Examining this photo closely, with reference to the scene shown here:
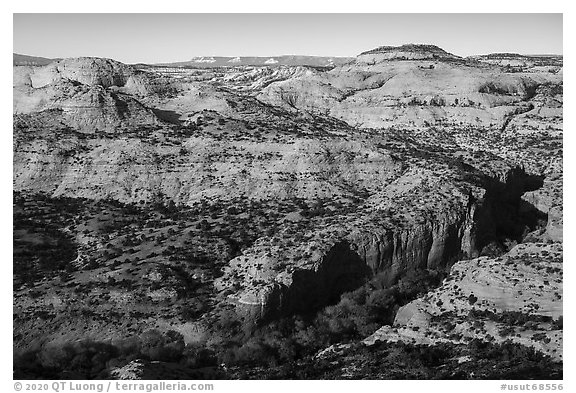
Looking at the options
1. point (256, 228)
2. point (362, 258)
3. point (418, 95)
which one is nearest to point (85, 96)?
point (256, 228)

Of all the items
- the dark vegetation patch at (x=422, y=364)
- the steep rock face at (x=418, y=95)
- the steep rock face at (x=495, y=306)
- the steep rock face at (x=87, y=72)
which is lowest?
the dark vegetation patch at (x=422, y=364)

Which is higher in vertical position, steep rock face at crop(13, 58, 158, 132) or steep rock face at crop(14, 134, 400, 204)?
steep rock face at crop(13, 58, 158, 132)

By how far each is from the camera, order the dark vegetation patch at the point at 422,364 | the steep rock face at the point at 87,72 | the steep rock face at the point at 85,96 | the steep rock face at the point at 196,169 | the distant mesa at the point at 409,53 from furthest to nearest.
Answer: the distant mesa at the point at 409,53 → the steep rock face at the point at 87,72 → the steep rock face at the point at 85,96 → the steep rock face at the point at 196,169 → the dark vegetation patch at the point at 422,364

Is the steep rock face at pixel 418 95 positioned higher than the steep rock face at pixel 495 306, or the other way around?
the steep rock face at pixel 418 95

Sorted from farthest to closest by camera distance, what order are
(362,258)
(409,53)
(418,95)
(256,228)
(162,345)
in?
1. (409,53)
2. (418,95)
3. (256,228)
4. (362,258)
5. (162,345)

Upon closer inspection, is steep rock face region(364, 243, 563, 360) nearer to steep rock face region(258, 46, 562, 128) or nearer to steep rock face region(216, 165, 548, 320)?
steep rock face region(216, 165, 548, 320)

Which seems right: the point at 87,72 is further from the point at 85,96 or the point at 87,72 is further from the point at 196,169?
the point at 196,169

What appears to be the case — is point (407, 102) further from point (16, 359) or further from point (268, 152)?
point (16, 359)

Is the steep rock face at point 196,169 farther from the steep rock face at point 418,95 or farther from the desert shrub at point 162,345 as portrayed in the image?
the steep rock face at point 418,95

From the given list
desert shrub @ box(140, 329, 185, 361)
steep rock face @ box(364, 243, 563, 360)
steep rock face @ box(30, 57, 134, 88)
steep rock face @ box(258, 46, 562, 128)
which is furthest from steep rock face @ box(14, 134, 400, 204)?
steep rock face @ box(30, 57, 134, 88)

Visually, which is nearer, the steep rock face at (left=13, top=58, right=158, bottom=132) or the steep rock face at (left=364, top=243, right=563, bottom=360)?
the steep rock face at (left=364, top=243, right=563, bottom=360)

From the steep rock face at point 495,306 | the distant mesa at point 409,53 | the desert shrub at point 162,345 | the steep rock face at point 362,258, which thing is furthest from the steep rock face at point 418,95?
the desert shrub at point 162,345
